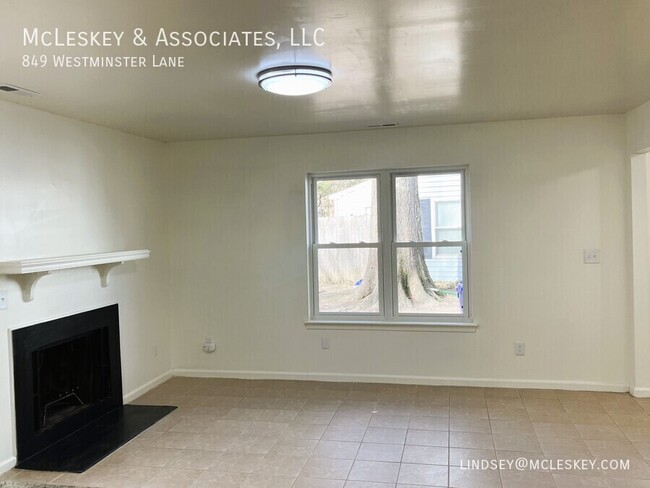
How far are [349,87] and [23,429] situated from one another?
303cm

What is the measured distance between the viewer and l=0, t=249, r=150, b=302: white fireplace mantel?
10.7ft

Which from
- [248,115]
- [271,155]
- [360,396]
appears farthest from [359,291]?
[248,115]

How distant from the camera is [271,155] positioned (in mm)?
5219

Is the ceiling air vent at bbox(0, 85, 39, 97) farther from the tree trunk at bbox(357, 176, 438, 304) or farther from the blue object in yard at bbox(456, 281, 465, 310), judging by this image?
the blue object in yard at bbox(456, 281, 465, 310)

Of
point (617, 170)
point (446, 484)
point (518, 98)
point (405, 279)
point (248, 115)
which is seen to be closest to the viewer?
point (446, 484)

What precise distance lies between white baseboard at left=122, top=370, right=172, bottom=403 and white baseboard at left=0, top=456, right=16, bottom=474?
1222 mm

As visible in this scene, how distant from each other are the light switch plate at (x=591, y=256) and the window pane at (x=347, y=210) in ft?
5.98

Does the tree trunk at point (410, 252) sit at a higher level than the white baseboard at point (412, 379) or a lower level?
higher

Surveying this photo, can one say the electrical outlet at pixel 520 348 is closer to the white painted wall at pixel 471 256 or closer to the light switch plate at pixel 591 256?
the white painted wall at pixel 471 256

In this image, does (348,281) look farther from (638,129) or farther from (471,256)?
(638,129)

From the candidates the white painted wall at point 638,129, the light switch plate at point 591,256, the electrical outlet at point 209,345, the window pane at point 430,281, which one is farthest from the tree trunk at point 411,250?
the electrical outlet at point 209,345

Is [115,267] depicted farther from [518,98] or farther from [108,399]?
[518,98]

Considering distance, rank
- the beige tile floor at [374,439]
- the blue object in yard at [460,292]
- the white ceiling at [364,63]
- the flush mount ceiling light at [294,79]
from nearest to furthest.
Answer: the white ceiling at [364,63] → the flush mount ceiling light at [294,79] → the beige tile floor at [374,439] → the blue object in yard at [460,292]

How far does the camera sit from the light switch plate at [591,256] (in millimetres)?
4602
